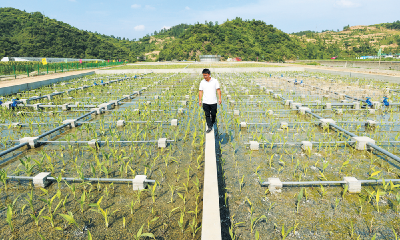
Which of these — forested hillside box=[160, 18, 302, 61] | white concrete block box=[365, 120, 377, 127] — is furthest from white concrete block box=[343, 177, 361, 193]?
forested hillside box=[160, 18, 302, 61]

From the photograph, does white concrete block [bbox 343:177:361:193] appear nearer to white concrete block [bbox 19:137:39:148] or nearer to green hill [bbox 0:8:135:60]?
white concrete block [bbox 19:137:39:148]

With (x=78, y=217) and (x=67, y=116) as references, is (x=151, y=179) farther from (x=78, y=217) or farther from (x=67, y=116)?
(x=67, y=116)

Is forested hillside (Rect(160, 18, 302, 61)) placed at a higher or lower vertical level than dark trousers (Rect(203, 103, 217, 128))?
higher

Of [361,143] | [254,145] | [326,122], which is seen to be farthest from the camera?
[326,122]

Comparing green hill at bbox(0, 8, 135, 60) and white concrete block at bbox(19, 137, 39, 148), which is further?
green hill at bbox(0, 8, 135, 60)

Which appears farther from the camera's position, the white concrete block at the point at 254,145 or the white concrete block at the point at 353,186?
the white concrete block at the point at 254,145

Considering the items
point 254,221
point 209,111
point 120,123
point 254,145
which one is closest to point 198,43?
point 120,123

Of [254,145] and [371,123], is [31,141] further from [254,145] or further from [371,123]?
[371,123]

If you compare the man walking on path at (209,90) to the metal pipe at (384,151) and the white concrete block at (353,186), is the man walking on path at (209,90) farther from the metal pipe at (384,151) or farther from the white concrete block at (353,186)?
the metal pipe at (384,151)

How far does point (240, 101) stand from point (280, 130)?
13.3 feet

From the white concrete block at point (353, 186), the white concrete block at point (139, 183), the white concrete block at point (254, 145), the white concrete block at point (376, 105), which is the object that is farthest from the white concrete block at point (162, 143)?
the white concrete block at point (376, 105)

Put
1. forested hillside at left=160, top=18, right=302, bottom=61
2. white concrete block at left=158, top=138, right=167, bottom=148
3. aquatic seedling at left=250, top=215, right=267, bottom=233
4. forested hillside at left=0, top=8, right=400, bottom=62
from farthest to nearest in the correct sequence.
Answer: forested hillside at left=160, top=18, right=302, bottom=61
forested hillside at left=0, top=8, right=400, bottom=62
white concrete block at left=158, top=138, right=167, bottom=148
aquatic seedling at left=250, top=215, right=267, bottom=233

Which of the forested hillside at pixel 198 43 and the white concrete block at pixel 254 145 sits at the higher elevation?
the forested hillside at pixel 198 43

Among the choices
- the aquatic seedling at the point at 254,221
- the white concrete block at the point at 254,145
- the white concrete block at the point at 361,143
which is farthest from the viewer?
the white concrete block at the point at 254,145
